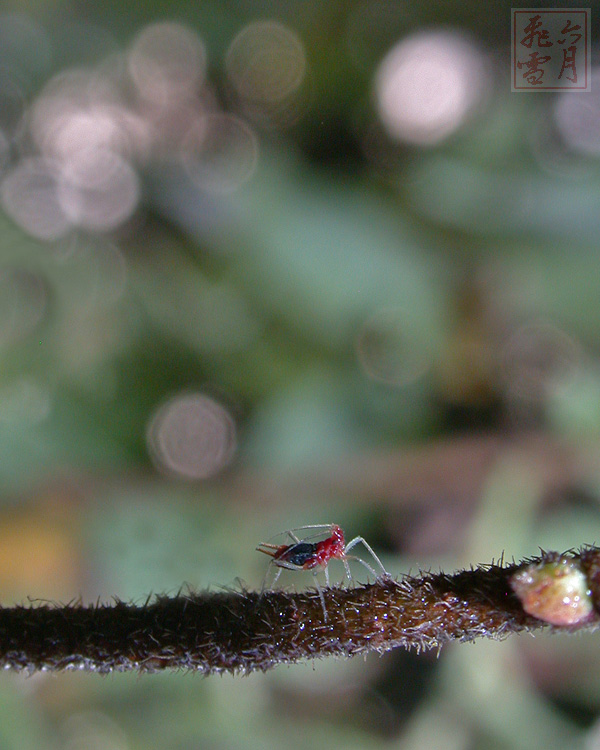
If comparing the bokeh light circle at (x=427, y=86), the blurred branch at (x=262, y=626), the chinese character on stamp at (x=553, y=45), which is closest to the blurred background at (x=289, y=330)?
the bokeh light circle at (x=427, y=86)

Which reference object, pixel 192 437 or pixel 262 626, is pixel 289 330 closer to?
pixel 192 437

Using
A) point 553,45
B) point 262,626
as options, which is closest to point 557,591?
point 262,626

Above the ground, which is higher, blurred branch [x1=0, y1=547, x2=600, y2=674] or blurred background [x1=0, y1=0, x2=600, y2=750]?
blurred background [x1=0, y1=0, x2=600, y2=750]

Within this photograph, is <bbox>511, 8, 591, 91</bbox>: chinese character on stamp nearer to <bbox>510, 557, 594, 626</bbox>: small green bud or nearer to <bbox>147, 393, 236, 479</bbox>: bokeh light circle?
<bbox>147, 393, 236, 479</bbox>: bokeh light circle

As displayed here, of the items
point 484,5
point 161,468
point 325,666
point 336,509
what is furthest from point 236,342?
point 484,5

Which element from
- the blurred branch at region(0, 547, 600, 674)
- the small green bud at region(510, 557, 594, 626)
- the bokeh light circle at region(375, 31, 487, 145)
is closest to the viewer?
the small green bud at region(510, 557, 594, 626)

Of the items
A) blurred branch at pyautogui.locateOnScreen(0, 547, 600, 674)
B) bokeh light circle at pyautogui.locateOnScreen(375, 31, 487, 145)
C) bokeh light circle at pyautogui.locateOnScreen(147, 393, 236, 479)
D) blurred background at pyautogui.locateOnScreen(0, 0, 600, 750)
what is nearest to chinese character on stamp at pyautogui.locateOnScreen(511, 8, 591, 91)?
blurred background at pyautogui.locateOnScreen(0, 0, 600, 750)
